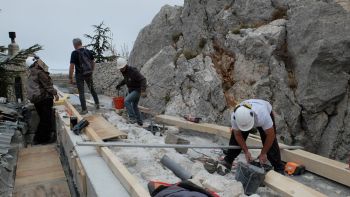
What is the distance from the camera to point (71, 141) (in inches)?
215

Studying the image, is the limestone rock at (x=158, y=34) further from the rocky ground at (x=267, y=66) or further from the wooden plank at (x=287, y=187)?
the wooden plank at (x=287, y=187)

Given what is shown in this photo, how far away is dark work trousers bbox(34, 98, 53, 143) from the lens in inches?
320

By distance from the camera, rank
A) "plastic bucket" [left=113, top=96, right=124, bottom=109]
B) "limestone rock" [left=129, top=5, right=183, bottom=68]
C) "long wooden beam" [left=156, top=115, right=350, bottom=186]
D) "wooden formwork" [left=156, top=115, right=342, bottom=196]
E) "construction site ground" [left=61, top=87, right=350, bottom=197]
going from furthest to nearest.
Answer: "limestone rock" [left=129, top=5, right=183, bottom=68]
"plastic bucket" [left=113, top=96, right=124, bottom=109]
"long wooden beam" [left=156, top=115, right=350, bottom=186]
"construction site ground" [left=61, top=87, right=350, bottom=197]
"wooden formwork" [left=156, top=115, right=342, bottom=196]

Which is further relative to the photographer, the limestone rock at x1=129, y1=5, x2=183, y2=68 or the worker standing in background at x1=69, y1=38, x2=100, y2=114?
the limestone rock at x1=129, y1=5, x2=183, y2=68

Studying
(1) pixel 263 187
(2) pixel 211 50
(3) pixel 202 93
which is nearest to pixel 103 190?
(1) pixel 263 187

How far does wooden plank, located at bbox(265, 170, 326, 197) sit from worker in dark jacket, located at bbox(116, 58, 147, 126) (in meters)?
3.93

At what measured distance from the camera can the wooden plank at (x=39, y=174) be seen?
18.0 ft

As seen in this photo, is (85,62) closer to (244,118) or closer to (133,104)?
(133,104)

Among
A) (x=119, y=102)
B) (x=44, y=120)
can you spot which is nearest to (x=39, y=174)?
(x=44, y=120)

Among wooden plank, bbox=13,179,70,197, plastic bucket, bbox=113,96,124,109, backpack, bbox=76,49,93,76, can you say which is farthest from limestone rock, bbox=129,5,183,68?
wooden plank, bbox=13,179,70,197

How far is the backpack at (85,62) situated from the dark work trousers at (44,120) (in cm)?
109

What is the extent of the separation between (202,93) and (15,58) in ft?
16.8

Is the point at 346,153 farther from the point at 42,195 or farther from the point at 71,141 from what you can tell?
the point at 42,195

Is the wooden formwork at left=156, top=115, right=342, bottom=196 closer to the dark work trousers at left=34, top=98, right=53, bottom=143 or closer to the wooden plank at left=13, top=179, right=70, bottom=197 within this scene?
the wooden plank at left=13, top=179, right=70, bottom=197
